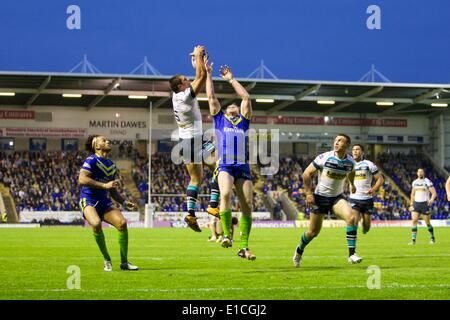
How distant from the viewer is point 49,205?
59.1 m

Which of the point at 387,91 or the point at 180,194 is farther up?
the point at 387,91

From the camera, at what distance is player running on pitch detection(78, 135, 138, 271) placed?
48.6 ft

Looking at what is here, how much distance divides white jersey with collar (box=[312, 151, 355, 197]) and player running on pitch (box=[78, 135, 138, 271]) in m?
3.84

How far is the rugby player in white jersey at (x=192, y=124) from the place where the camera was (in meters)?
14.9

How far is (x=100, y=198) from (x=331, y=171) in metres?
4.60

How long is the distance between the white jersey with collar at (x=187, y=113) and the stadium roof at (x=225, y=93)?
43.4 meters

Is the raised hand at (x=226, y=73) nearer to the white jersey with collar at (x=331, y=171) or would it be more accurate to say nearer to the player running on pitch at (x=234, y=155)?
the player running on pitch at (x=234, y=155)

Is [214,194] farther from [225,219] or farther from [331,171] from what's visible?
[331,171]

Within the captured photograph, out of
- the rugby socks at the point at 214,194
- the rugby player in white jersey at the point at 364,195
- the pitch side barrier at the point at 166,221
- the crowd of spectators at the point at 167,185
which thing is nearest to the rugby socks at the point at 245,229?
the rugby socks at the point at 214,194

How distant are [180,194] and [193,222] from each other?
47.1 metres

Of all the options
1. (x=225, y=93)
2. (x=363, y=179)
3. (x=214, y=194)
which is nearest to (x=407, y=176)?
(x=225, y=93)

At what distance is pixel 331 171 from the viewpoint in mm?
15820

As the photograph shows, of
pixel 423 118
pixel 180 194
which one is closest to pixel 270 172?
pixel 180 194
